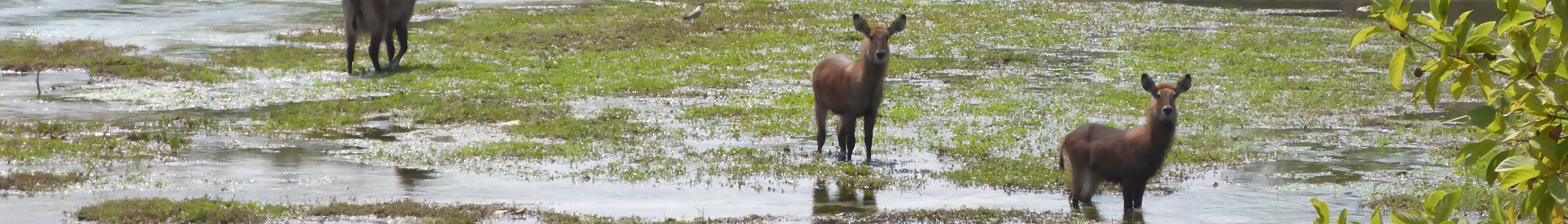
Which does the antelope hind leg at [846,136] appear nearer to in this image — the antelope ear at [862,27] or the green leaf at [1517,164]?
the antelope ear at [862,27]

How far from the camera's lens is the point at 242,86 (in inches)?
536

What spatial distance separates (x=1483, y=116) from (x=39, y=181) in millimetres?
Result: 7479

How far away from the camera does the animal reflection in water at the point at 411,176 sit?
28.2 ft

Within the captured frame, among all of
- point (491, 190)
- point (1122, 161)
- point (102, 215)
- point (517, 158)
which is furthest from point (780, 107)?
point (102, 215)

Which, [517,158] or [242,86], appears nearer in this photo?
[517,158]

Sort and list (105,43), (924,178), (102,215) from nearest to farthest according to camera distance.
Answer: (102,215) < (924,178) < (105,43)

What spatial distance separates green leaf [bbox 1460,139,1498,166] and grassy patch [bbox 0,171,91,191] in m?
7.18

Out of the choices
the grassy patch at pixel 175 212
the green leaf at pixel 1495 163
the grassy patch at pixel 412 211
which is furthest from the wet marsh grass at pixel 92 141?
the green leaf at pixel 1495 163

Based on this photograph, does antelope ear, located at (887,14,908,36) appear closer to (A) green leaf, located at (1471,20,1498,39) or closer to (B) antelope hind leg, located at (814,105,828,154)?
(B) antelope hind leg, located at (814,105,828,154)

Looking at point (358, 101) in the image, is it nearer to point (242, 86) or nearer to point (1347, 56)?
point (242, 86)

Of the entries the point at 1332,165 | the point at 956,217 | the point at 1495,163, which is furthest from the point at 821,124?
the point at 1495,163

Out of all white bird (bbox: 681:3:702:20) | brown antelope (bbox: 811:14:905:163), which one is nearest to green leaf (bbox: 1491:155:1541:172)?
brown antelope (bbox: 811:14:905:163)

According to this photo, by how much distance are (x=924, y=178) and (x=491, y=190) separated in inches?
101

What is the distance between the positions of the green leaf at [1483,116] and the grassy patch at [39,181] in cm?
722
